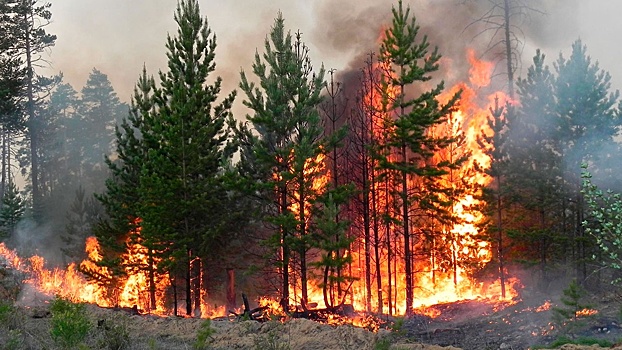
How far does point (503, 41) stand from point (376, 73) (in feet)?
24.2

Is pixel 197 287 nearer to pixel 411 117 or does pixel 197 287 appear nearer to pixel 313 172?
pixel 313 172

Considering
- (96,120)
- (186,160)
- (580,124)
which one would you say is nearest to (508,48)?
(580,124)

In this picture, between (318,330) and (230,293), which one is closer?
(318,330)

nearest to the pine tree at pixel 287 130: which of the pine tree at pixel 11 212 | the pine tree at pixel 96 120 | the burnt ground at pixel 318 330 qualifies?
the burnt ground at pixel 318 330

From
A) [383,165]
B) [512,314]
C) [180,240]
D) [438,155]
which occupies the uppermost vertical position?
[438,155]

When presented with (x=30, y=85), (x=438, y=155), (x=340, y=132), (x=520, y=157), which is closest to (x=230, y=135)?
(x=340, y=132)

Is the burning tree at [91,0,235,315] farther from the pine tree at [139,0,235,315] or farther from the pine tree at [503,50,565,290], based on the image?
the pine tree at [503,50,565,290]

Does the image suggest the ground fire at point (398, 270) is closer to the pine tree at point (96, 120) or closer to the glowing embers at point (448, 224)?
the glowing embers at point (448, 224)

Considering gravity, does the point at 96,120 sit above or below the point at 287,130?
above

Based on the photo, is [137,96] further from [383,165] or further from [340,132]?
[383,165]

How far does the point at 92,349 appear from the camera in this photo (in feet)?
34.8

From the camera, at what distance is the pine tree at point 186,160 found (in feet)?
72.5

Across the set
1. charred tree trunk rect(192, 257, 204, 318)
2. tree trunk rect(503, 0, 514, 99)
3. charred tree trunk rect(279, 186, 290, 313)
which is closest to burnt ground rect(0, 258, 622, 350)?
charred tree trunk rect(279, 186, 290, 313)

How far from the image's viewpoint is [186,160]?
22953 mm
